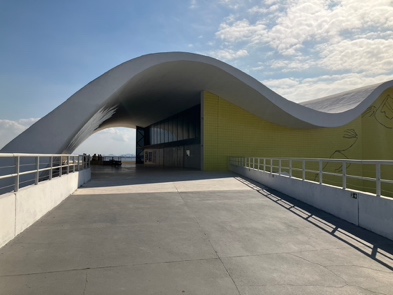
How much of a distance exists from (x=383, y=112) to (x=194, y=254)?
106ft

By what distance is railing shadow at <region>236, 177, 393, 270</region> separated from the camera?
493 cm

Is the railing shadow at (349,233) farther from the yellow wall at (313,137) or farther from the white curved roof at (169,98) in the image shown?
the yellow wall at (313,137)

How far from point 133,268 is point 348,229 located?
4916 millimetres

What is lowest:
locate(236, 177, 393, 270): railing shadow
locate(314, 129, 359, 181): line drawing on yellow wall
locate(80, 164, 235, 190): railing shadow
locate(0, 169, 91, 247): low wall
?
locate(236, 177, 393, 270): railing shadow

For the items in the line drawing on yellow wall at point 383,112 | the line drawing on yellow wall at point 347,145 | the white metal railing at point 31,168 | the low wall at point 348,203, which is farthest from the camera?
the line drawing on yellow wall at point 347,145

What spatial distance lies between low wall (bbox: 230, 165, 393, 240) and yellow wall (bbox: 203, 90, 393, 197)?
1666 cm

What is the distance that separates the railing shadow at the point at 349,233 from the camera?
4930mm

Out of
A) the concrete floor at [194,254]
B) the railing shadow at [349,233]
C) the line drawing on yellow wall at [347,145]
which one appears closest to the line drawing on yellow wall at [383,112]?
the line drawing on yellow wall at [347,145]

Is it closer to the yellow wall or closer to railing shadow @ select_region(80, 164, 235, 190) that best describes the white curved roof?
the yellow wall

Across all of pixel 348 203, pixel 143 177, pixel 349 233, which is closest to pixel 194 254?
pixel 349 233

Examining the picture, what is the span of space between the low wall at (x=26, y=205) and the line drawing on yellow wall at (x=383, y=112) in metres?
30.6

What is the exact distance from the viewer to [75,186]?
12.2m

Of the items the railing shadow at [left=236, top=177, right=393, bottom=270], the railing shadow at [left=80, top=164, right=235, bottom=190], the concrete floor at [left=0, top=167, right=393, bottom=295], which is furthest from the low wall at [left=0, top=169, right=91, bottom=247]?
the railing shadow at [left=236, top=177, right=393, bottom=270]

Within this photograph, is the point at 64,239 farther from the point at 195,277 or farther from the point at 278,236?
the point at 278,236
